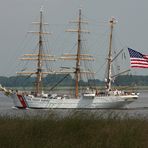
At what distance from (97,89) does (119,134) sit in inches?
2864

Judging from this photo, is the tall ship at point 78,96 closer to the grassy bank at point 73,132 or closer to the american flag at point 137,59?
the american flag at point 137,59

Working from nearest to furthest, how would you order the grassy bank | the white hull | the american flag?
the grassy bank, the american flag, the white hull

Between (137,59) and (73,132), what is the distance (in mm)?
47977

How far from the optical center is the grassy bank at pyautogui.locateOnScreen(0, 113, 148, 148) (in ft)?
61.2

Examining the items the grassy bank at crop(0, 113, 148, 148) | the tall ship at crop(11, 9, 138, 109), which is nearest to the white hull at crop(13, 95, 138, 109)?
the tall ship at crop(11, 9, 138, 109)

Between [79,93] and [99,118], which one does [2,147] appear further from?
[79,93]

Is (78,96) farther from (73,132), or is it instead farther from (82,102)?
(73,132)

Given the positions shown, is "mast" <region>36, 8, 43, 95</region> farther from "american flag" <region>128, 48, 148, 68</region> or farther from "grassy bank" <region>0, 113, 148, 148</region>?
"grassy bank" <region>0, 113, 148, 148</region>

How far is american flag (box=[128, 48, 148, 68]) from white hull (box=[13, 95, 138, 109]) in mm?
17773

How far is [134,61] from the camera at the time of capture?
6738cm

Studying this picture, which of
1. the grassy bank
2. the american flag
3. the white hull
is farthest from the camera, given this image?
the white hull

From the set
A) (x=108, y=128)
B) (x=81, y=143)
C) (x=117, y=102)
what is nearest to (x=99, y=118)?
(x=108, y=128)

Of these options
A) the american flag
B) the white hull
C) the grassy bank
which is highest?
the american flag

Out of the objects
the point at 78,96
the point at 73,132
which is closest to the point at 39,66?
the point at 78,96
